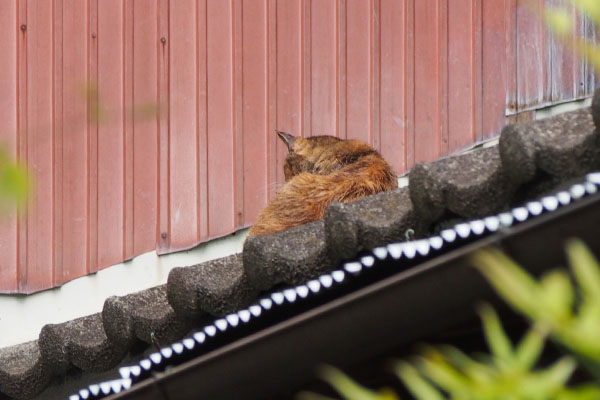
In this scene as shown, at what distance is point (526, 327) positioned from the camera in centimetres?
189

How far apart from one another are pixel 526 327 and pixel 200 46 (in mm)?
3620

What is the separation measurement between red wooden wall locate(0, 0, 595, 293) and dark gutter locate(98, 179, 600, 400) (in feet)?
9.19

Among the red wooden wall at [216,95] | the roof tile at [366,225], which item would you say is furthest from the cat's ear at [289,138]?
the roof tile at [366,225]

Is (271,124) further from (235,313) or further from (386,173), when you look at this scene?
(235,313)

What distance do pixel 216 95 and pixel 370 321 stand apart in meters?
3.45

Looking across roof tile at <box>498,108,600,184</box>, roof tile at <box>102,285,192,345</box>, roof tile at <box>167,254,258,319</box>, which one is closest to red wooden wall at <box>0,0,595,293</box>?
roof tile at <box>102,285,192,345</box>

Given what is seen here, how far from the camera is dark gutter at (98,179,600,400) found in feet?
4.81

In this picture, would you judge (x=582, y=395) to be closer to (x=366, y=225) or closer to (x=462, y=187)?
(x=462, y=187)

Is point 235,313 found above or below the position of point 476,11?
below

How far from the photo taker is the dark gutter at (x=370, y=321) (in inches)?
57.7

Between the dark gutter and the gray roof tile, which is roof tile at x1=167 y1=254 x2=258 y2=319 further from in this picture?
the dark gutter

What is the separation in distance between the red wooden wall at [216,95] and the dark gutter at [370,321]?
9.19 ft

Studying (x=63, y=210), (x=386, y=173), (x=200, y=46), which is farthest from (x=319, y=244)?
(x=63, y=210)

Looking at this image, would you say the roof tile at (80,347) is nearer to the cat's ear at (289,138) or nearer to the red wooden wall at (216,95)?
the cat's ear at (289,138)
